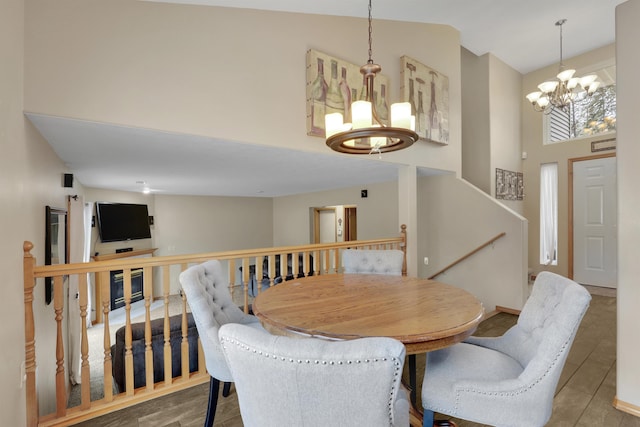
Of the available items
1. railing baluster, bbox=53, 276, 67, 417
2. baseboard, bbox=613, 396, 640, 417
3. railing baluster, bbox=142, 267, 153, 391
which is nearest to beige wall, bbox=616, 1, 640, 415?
baseboard, bbox=613, 396, 640, 417

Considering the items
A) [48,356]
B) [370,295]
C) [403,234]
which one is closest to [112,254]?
[48,356]

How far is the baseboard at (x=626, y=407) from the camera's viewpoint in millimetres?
1986

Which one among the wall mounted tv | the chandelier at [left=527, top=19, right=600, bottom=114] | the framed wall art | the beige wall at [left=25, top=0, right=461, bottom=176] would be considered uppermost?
the chandelier at [left=527, top=19, right=600, bottom=114]

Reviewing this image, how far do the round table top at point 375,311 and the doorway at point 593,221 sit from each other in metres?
5.08

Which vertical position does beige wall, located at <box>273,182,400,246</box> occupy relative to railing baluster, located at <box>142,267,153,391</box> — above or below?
above

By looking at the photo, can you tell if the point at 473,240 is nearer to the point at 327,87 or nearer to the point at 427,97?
the point at 427,97

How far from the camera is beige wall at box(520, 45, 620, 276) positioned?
5.39 m

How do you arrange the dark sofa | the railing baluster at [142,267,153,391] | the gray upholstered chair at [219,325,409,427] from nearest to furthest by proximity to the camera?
the gray upholstered chair at [219,325,409,427] → the railing baluster at [142,267,153,391] → the dark sofa

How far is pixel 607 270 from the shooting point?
5.12 metres

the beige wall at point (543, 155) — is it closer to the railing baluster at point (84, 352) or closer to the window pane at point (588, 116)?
the window pane at point (588, 116)

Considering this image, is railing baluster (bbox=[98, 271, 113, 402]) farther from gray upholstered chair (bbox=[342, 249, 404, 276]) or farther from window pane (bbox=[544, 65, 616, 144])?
window pane (bbox=[544, 65, 616, 144])

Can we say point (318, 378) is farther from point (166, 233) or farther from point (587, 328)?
point (166, 233)

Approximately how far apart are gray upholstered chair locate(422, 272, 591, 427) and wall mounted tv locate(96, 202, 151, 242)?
6.32 m

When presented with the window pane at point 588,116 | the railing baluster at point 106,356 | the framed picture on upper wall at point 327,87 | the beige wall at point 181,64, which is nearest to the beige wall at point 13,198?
the beige wall at point 181,64
